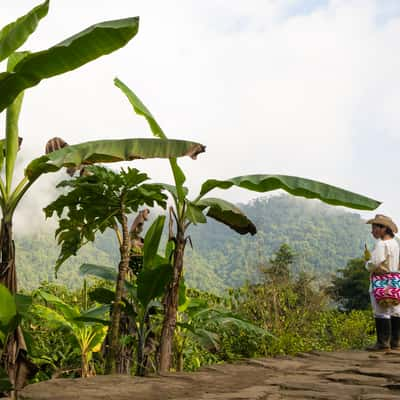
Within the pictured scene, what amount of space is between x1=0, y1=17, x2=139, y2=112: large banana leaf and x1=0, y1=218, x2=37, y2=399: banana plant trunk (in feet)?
3.45

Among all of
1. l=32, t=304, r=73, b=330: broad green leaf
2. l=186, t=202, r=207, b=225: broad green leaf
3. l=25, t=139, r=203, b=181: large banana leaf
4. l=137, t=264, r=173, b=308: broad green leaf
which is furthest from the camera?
l=32, t=304, r=73, b=330: broad green leaf

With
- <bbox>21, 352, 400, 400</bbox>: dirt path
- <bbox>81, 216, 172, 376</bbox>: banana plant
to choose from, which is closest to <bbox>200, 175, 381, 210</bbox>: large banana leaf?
<bbox>81, 216, 172, 376</bbox>: banana plant

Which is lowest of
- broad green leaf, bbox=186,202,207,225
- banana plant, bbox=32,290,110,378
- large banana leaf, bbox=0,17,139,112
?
banana plant, bbox=32,290,110,378

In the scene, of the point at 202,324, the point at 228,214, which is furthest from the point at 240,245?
the point at 228,214

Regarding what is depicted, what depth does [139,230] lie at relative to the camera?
659 centimetres

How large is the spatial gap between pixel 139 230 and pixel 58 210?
1.26 metres

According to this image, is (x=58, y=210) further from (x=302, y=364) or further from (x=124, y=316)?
(x=302, y=364)

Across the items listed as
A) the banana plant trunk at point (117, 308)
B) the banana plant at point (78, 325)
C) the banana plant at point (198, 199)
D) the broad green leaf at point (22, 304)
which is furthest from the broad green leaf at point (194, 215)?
the broad green leaf at point (22, 304)

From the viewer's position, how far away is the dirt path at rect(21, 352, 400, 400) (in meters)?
3.88

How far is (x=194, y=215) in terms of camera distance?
17.2ft

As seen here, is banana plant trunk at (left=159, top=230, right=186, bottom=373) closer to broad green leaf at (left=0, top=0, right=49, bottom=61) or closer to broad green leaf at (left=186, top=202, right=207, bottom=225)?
broad green leaf at (left=186, top=202, right=207, bottom=225)

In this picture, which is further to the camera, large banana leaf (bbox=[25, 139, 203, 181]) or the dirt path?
large banana leaf (bbox=[25, 139, 203, 181])

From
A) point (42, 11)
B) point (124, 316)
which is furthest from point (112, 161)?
point (124, 316)

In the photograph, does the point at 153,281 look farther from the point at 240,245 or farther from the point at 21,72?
the point at 240,245
